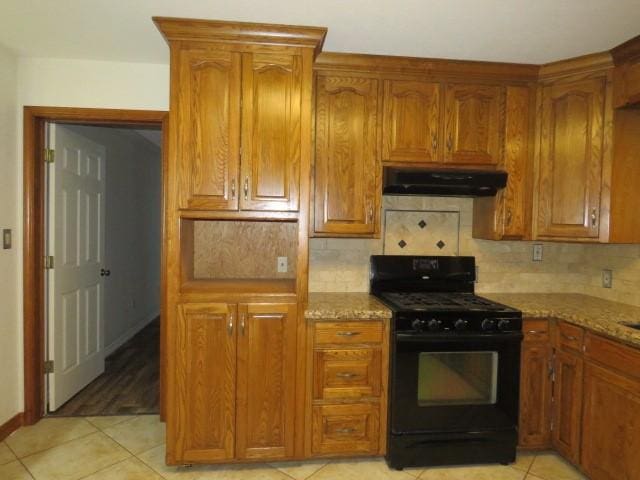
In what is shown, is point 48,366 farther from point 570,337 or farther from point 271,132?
point 570,337

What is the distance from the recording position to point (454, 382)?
2.27 metres

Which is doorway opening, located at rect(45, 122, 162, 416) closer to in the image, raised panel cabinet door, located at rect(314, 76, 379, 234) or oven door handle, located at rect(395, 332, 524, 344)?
raised panel cabinet door, located at rect(314, 76, 379, 234)

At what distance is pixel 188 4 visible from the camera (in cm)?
188

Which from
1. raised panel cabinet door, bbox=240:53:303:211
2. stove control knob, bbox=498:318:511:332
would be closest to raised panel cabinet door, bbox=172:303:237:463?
raised panel cabinet door, bbox=240:53:303:211

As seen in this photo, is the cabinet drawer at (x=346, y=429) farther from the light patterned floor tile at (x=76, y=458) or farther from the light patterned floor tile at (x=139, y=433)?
the light patterned floor tile at (x=76, y=458)

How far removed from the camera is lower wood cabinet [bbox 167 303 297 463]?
2152mm

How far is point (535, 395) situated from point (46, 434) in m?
3.07

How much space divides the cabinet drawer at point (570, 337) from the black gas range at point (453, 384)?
0.26 metres

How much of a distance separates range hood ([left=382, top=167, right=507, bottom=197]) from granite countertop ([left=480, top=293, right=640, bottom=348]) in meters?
0.77

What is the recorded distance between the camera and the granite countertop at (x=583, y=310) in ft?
6.47

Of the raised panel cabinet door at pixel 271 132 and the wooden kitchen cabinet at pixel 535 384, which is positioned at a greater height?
the raised panel cabinet door at pixel 271 132

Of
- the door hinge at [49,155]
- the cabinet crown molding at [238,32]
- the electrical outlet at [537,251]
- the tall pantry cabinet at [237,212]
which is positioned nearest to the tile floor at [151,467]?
the tall pantry cabinet at [237,212]

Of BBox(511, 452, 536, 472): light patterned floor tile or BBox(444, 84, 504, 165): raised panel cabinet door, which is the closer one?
BBox(511, 452, 536, 472): light patterned floor tile

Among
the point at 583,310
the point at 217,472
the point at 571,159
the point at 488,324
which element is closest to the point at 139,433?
the point at 217,472
